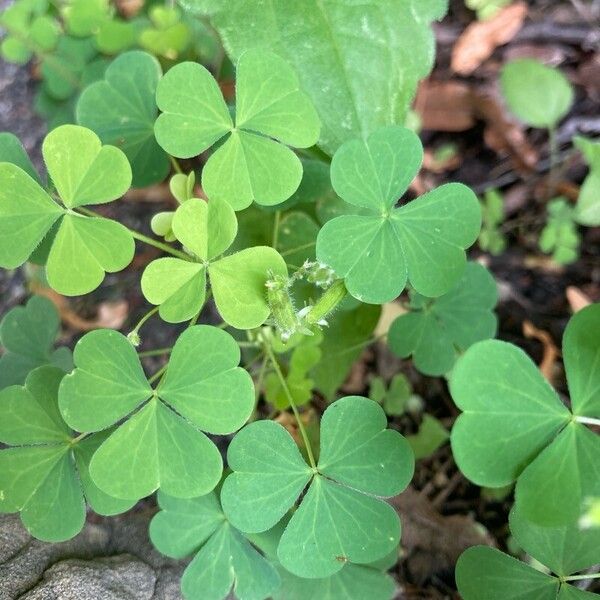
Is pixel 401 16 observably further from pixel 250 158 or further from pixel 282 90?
pixel 250 158

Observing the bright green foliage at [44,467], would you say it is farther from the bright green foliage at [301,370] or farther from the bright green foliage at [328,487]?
the bright green foliage at [301,370]

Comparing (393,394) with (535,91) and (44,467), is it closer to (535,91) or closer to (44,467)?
(44,467)

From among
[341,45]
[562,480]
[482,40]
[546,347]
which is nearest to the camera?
[562,480]

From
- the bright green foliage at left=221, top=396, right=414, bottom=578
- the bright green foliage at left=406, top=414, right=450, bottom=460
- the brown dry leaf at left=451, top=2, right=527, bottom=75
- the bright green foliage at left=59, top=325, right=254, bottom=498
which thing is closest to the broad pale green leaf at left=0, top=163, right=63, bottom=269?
the bright green foliage at left=59, top=325, right=254, bottom=498

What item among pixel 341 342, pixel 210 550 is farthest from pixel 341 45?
pixel 210 550

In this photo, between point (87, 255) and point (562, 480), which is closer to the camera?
point (562, 480)

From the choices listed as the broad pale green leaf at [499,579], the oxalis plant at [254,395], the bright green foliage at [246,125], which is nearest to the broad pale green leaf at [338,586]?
the oxalis plant at [254,395]

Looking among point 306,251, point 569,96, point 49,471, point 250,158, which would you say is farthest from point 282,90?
point 569,96
